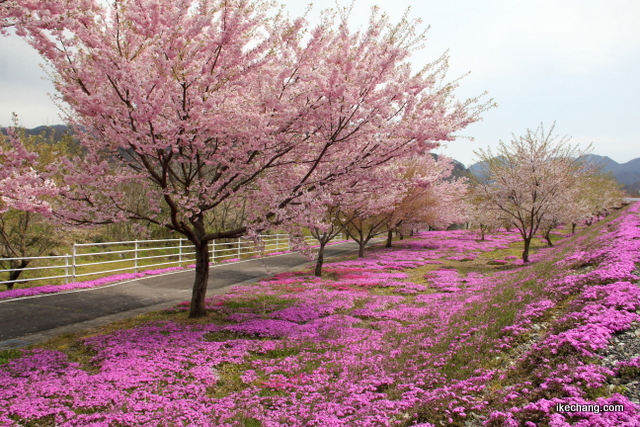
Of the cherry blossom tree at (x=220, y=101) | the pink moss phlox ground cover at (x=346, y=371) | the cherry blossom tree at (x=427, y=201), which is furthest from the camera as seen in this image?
the cherry blossom tree at (x=427, y=201)

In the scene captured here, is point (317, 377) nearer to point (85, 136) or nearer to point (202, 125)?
point (202, 125)

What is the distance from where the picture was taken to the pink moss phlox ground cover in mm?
4305

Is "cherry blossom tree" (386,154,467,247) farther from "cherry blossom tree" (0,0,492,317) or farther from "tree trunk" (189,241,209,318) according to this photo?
"tree trunk" (189,241,209,318)

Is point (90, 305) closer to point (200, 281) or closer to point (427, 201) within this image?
point (200, 281)


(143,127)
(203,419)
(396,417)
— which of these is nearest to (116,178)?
(143,127)

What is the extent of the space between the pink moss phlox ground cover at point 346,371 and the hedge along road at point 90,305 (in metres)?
2.15

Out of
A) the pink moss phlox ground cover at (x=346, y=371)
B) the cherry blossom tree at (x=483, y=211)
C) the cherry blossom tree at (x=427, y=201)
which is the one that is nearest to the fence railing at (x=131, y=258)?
the pink moss phlox ground cover at (x=346, y=371)

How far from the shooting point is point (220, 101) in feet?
27.1

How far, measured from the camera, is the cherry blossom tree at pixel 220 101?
7.21 m

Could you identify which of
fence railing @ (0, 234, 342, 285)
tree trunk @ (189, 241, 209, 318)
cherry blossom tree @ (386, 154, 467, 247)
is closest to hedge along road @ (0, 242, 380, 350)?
fence railing @ (0, 234, 342, 285)

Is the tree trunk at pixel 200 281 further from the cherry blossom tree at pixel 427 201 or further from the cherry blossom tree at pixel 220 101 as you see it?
the cherry blossom tree at pixel 427 201

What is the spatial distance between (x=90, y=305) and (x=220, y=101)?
852 cm

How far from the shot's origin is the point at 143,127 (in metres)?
7.95

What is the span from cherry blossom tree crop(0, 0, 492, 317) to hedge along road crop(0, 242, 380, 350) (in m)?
2.94
